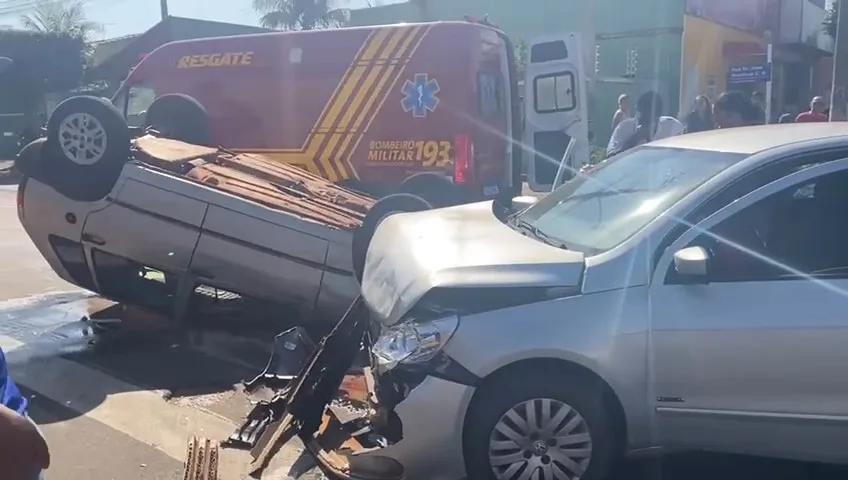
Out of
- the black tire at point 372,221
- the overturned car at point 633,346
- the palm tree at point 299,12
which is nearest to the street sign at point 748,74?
the black tire at point 372,221

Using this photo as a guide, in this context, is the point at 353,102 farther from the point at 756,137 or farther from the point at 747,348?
the point at 747,348

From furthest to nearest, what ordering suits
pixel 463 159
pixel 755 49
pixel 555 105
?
pixel 755 49 → pixel 555 105 → pixel 463 159

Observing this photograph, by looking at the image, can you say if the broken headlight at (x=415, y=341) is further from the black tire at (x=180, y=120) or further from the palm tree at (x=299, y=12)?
the palm tree at (x=299, y=12)

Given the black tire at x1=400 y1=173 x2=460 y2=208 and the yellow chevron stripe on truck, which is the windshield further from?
the yellow chevron stripe on truck

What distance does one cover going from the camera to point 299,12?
131ft

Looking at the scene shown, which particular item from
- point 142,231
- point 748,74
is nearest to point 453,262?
point 142,231

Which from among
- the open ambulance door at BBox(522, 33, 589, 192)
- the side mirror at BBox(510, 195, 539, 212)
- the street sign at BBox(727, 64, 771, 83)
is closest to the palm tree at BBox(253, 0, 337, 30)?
the street sign at BBox(727, 64, 771, 83)

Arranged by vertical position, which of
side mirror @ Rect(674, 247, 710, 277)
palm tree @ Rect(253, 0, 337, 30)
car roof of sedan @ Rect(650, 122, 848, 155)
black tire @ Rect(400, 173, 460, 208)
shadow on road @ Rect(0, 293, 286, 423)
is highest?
palm tree @ Rect(253, 0, 337, 30)

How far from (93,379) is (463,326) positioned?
3065 mm

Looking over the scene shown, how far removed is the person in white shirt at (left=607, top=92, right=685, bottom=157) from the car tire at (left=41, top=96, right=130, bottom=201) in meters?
4.95

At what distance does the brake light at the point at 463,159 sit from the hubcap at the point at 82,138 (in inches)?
170

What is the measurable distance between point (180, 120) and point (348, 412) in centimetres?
535

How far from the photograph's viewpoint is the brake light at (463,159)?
9914 millimetres

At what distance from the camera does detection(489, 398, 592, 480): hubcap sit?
3.73m
